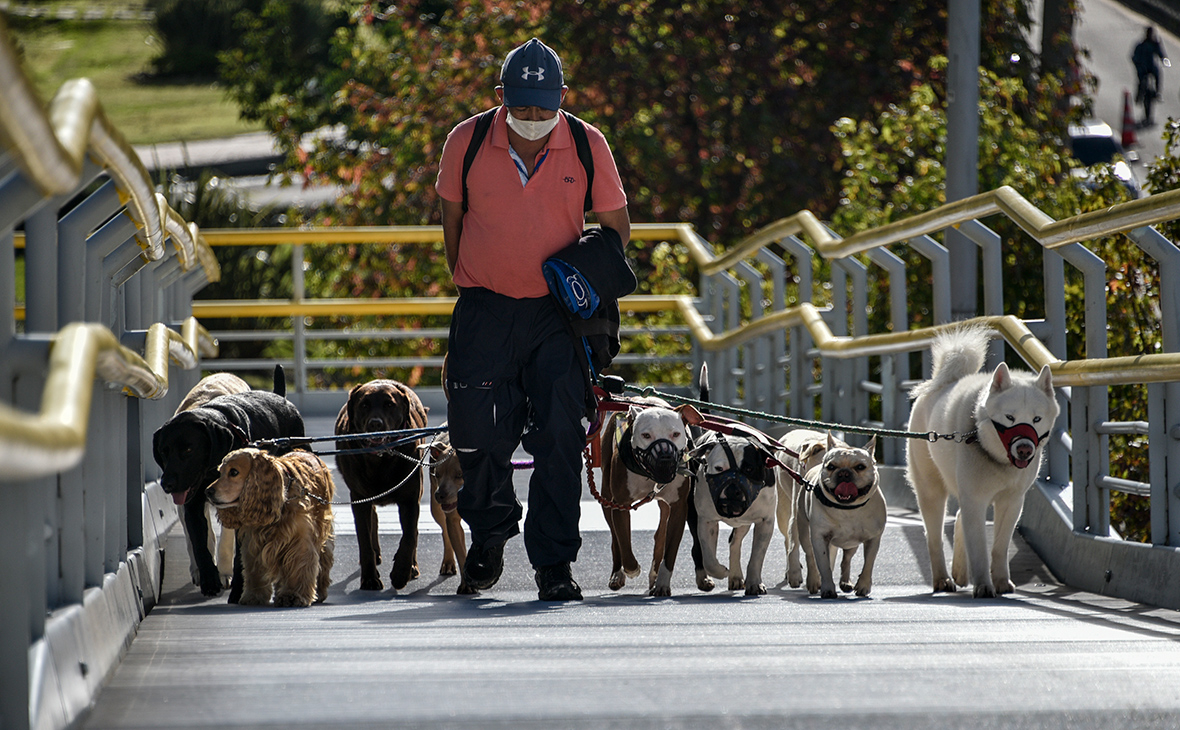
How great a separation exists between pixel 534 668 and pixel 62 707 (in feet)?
3.39

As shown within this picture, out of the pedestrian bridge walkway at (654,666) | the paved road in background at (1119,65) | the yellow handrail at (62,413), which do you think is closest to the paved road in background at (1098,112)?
the paved road in background at (1119,65)

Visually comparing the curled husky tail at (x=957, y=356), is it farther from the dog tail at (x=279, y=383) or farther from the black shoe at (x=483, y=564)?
the dog tail at (x=279, y=383)

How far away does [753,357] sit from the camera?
10.3 meters

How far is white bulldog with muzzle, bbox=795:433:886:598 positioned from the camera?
18.6 ft

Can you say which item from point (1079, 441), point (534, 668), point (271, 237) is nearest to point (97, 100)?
point (534, 668)

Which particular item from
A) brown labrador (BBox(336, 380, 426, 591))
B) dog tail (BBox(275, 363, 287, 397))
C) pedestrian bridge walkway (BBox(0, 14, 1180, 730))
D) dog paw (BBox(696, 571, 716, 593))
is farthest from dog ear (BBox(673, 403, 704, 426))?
dog tail (BBox(275, 363, 287, 397))

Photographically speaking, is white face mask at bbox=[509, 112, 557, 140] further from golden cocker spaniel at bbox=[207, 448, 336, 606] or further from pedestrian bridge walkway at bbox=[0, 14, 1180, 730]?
golden cocker spaniel at bbox=[207, 448, 336, 606]

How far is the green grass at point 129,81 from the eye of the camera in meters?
49.3

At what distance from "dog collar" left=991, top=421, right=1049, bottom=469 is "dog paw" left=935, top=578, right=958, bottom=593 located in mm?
708

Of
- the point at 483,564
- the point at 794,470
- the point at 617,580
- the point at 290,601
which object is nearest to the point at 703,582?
the point at 617,580

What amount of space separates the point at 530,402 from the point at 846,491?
1225 mm

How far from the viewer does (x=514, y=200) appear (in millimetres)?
5438

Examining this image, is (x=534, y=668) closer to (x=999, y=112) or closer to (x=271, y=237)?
(x=271, y=237)

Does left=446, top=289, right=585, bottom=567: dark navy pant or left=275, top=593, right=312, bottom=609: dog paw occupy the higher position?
left=446, top=289, right=585, bottom=567: dark navy pant
